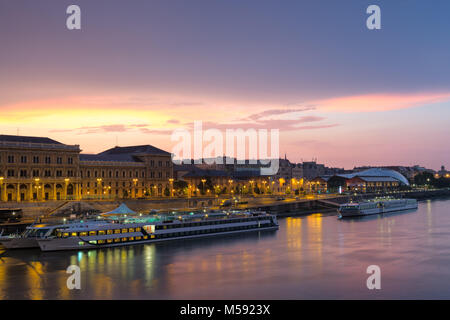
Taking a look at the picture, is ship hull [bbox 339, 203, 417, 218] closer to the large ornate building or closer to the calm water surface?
the large ornate building

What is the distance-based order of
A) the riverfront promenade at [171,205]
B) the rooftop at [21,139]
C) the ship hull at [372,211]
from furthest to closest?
the ship hull at [372,211] → the rooftop at [21,139] → the riverfront promenade at [171,205]

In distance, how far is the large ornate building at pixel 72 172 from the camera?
70.9m

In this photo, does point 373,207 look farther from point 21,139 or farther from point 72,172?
point 21,139

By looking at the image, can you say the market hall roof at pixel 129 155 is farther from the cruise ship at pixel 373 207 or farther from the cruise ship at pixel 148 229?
the cruise ship at pixel 373 207

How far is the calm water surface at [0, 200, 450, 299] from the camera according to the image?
31.8 m

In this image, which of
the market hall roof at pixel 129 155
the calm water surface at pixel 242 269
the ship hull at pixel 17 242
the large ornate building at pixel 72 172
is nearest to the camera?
the calm water surface at pixel 242 269

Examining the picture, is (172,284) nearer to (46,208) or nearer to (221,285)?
(221,285)

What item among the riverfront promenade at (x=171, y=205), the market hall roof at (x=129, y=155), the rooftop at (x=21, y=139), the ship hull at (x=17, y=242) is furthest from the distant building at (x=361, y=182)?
the ship hull at (x=17, y=242)

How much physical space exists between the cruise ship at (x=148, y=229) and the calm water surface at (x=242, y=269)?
137cm

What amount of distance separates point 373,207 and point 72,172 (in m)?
56.9

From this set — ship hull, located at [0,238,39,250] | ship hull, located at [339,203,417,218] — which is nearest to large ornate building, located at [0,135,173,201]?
ship hull, located at [0,238,39,250]

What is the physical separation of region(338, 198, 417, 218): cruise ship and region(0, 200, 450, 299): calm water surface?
33826mm

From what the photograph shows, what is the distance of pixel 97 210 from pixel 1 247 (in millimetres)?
25098
